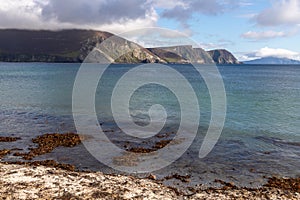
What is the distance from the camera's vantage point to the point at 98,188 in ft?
56.1

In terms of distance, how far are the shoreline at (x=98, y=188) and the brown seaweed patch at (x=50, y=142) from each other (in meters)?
4.62

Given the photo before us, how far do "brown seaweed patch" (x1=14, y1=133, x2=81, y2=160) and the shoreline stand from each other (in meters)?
4.62

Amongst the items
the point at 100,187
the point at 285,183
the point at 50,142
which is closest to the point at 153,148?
the point at 50,142

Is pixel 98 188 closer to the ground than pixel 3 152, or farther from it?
farther from it

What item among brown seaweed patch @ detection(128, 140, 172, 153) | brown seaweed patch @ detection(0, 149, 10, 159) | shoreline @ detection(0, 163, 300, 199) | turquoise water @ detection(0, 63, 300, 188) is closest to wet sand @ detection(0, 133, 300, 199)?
shoreline @ detection(0, 163, 300, 199)

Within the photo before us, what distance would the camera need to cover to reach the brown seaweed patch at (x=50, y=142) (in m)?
24.9

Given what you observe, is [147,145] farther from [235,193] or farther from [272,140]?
[272,140]

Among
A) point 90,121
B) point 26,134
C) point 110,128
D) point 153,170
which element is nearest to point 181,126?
point 110,128

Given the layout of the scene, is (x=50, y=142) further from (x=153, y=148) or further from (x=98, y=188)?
(x=98, y=188)

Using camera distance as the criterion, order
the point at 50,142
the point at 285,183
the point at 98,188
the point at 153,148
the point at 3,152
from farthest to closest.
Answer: the point at 50,142, the point at 153,148, the point at 3,152, the point at 285,183, the point at 98,188

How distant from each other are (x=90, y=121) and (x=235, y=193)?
85.4ft

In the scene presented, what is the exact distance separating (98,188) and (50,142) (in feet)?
43.4

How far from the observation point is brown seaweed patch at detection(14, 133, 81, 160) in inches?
982

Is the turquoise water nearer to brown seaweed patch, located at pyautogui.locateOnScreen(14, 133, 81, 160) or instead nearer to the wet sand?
brown seaweed patch, located at pyautogui.locateOnScreen(14, 133, 81, 160)
